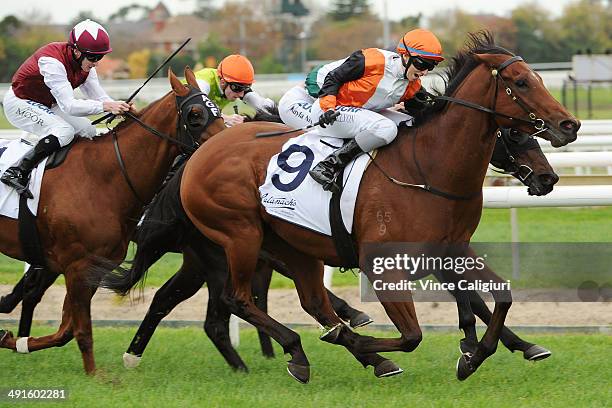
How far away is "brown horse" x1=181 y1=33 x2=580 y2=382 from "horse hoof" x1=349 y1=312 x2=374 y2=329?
405mm

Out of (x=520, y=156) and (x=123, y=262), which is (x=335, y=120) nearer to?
(x=520, y=156)

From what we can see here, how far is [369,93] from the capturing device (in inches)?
207

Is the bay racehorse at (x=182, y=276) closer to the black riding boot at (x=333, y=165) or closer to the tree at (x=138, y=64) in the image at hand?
the black riding boot at (x=333, y=165)

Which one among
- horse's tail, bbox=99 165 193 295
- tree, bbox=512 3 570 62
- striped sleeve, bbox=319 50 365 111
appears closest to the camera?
striped sleeve, bbox=319 50 365 111

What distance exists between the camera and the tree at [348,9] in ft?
193

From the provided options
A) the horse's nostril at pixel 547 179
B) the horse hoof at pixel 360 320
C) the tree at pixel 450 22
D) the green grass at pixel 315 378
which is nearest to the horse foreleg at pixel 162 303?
the green grass at pixel 315 378

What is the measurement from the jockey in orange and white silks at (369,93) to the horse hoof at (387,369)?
904 millimetres

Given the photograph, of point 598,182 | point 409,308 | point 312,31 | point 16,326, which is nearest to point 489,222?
point 598,182

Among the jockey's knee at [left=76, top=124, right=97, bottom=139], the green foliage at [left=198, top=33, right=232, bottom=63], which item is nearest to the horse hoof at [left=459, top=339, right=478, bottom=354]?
the jockey's knee at [left=76, top=124, right=97, bottom=139]

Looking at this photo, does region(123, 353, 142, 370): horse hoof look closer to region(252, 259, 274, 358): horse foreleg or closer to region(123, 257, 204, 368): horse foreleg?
region(123, 257, 204, 368): horse foreleg

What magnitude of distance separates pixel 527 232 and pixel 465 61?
16.0ft

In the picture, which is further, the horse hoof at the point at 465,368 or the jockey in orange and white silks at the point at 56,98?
the jockey in orange and white silks at the point at 56,98

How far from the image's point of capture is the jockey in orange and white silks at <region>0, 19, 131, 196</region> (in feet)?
18.5

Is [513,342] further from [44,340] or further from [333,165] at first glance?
[44,340]
